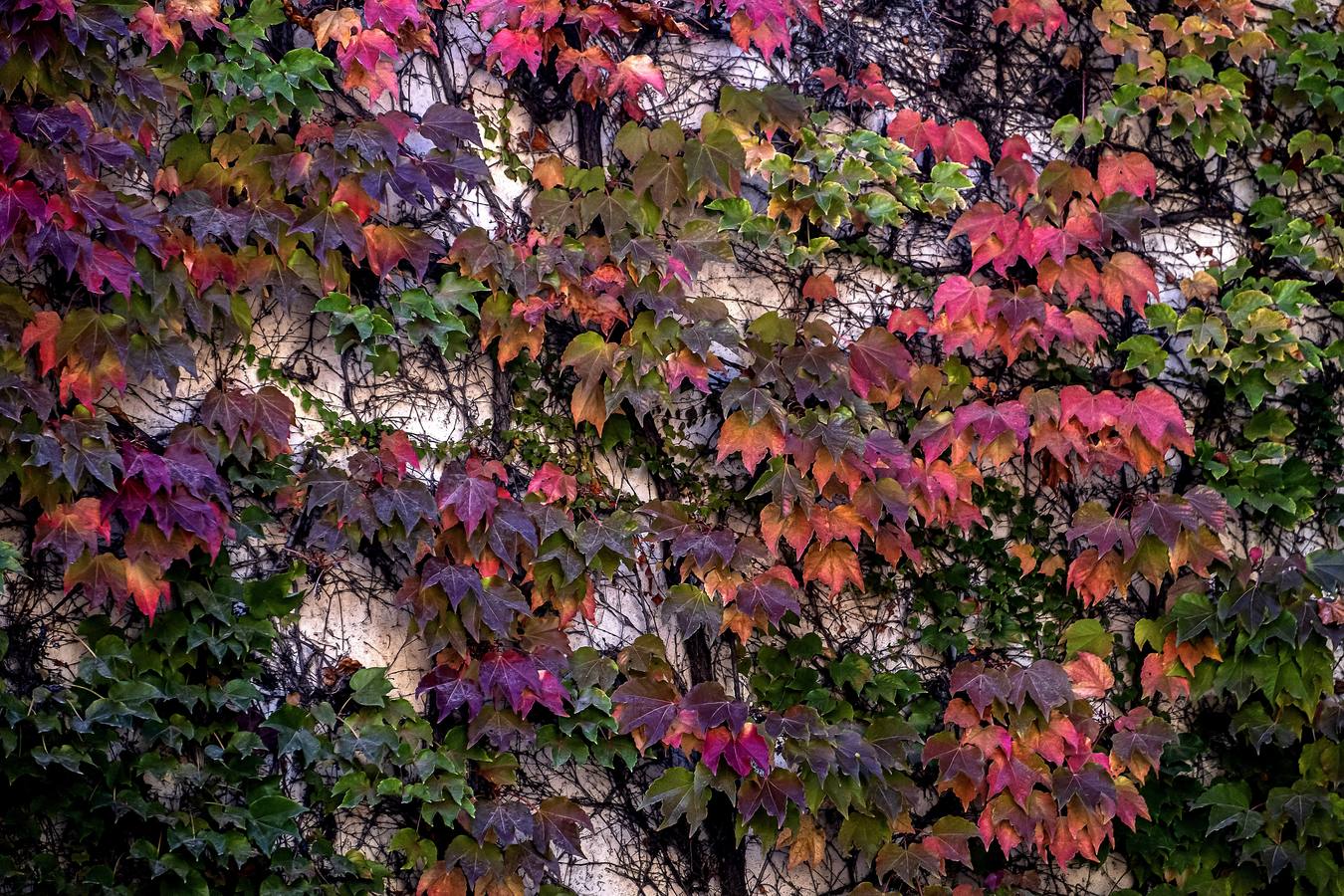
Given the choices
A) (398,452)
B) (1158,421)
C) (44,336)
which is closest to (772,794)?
(398,452)

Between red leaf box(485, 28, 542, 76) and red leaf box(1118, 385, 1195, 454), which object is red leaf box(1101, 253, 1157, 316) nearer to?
red leaf box(1118, 385, 1195, 454)

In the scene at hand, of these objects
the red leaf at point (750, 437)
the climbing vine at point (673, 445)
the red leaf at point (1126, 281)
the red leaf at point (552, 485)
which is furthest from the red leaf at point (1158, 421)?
the red leaf at point (552, 485)

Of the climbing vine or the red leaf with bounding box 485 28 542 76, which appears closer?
the climbing vine

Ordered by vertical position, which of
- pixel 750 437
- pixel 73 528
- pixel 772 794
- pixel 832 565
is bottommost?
pixel 772 794

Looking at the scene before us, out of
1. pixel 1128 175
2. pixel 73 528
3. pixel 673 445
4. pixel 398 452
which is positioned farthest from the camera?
pixel 1128 175

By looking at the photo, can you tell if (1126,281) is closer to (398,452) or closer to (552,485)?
(552,485)

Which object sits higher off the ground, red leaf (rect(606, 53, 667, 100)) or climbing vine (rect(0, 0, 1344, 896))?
red leaf (rect(606, 53, 667, 100))

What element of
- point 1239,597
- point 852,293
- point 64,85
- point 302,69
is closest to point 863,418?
point 852,293

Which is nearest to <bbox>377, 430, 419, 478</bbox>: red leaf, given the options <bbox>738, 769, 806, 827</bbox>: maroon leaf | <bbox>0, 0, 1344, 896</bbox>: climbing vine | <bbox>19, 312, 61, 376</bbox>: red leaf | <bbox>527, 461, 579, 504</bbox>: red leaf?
<bbox>0, 0, 1344, 896</bbox>: climbing vine

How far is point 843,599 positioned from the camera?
3.71 meters

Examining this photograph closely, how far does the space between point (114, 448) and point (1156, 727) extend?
290 cm

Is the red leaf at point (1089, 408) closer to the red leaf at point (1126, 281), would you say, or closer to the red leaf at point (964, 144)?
the red leaf at point (1126, 281)

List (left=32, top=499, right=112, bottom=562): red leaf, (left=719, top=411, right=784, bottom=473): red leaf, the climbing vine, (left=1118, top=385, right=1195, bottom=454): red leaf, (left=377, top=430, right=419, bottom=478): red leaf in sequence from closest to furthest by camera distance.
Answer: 1. (left=32, top=499, right=112, bottom=562): red leaf
2. the climbing vine
3. (left=377, top=430, right=419, bottom=478): red leaf
4. (left=719, top=411, right=784, bottom=473): red leaf
5. (left=1118, top=385, right=1195, bottom=454): red leaf

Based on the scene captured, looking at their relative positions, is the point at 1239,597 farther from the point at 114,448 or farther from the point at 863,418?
the point at 114,448
